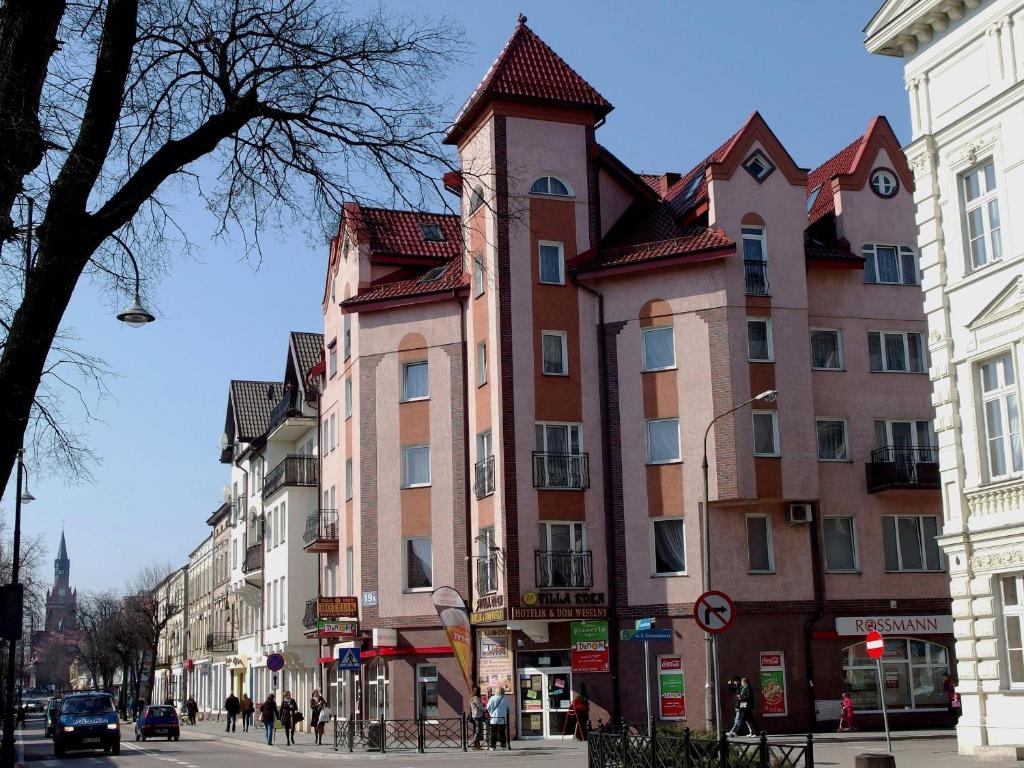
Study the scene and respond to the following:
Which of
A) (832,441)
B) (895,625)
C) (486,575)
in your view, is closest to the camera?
(895,625)

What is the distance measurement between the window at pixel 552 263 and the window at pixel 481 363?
2.86 metres

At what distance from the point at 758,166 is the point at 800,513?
10.3 metres

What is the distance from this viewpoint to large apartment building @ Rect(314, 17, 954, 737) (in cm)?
3616

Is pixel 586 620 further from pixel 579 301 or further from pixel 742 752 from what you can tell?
pixel 742 752

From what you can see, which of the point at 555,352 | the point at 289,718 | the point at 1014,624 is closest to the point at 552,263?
the point at 555,352

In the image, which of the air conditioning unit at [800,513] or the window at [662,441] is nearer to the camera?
the air conditioning unit at [800,513]

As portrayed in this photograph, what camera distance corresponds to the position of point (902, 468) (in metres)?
38.1

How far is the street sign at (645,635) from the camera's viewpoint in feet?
109

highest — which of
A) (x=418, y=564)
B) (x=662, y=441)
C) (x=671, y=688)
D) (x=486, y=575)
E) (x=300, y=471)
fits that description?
(x=300, y=471)

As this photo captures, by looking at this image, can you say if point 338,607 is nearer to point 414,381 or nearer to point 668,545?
point 414,381

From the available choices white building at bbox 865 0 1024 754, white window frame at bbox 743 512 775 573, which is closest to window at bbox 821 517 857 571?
white window frame at bbox 743 512 775 573

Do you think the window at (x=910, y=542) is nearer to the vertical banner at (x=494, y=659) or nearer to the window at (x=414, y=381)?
the vertical banner at (x=494, y=659)

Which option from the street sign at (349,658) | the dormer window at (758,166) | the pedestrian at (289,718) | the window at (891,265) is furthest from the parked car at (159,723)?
the window at (891,265)

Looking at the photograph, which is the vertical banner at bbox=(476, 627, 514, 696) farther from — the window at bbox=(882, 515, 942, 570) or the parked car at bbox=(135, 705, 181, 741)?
the parked car at bbox=(135, 705, 181, 741)
